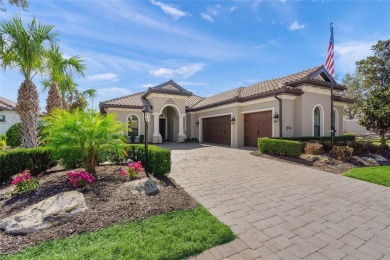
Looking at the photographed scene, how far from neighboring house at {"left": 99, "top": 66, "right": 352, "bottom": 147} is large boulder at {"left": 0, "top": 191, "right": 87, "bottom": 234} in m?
11.8

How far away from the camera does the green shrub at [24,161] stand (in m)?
5.83

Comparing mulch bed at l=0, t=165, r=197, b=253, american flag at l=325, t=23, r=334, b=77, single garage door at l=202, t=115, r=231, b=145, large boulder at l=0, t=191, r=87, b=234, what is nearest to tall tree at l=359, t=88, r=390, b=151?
american flag at l=325, t=23, r=334, b=77

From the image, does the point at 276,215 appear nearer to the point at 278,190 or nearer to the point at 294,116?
the point at 278,190

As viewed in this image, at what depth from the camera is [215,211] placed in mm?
4250

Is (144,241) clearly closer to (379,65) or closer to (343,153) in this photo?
(343,153)

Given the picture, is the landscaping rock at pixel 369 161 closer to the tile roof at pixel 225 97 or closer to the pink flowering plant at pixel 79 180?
the tile roof at pixel 225 97

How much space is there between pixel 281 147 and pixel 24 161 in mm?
10725

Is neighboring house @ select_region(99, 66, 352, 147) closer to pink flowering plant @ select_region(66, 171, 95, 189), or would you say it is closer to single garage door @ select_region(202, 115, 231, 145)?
single garage door @ select_region(202, 115, 231, 145)

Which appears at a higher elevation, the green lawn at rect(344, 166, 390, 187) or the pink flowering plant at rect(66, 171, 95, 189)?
the pink flowering plant at rect(66, 171, 95, 189)

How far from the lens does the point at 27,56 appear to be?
26.2 ft

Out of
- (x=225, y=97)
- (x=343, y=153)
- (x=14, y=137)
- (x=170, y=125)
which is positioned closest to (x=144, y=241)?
(x=343, y=153)

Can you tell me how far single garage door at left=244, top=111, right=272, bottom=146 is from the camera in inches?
560

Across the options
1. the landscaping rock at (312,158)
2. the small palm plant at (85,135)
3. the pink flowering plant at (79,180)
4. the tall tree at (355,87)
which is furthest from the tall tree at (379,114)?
the tall tree at (355,87)

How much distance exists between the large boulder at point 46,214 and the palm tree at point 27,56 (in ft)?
20.6
